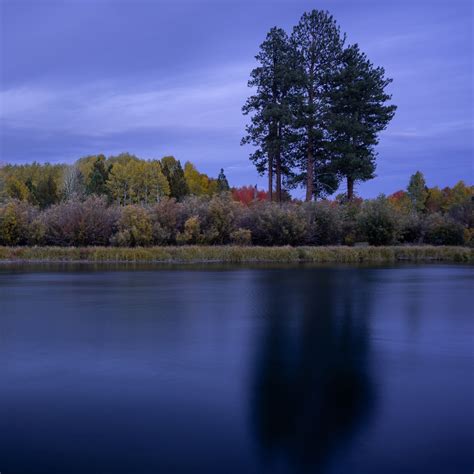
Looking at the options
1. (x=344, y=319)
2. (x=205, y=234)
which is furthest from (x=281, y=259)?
(x=344, y=319)

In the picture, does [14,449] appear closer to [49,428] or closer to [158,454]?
[49,428]

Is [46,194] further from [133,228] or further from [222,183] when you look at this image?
[133,228]

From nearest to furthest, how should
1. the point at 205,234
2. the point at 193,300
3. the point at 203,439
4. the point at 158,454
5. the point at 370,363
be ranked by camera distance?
the point at 158,454 → the point at 203,439 → the point at 370,363 → the point at 193,300 → the point at 205,234

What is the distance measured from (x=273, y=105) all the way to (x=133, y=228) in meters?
13.2

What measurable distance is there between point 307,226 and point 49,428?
2802 centimetres

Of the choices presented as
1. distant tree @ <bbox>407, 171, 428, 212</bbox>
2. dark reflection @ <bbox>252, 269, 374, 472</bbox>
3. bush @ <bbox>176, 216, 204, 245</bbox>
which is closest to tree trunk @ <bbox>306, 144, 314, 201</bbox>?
bush @ <bbox>176, 216, 204, 245</bbox>

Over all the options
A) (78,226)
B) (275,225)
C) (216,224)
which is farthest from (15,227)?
(275,225)

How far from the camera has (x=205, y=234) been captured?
31.8 meters

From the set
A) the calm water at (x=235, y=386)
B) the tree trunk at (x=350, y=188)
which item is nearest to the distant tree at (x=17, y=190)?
the tree trunk at (x=350, y=188)

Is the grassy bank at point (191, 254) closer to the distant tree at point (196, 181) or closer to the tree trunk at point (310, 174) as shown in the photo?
the tree trunk at point (310, 174)

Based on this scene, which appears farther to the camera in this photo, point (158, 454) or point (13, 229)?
point (13, 229)

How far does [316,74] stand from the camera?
38.4m

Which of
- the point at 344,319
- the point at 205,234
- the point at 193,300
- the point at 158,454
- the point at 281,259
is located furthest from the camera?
the point at 205,234

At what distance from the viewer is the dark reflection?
17.8 ft
